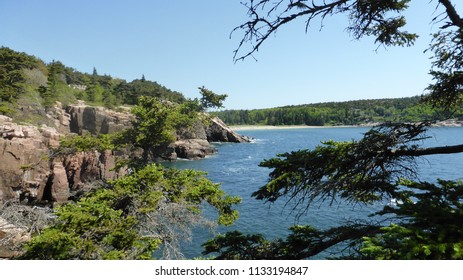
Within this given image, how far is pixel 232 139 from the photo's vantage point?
8800 centimetres

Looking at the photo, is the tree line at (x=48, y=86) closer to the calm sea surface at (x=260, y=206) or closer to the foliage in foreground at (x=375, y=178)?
the calm sea surface at (x=260, y=206)

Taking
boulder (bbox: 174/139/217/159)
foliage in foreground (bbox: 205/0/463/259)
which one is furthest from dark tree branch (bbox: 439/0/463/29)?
boulder (bbox: 174/139/217/159)

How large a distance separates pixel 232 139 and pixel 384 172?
271 feet

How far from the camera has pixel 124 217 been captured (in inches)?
424

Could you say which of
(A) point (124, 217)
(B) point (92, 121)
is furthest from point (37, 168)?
(B) point (92, 121)

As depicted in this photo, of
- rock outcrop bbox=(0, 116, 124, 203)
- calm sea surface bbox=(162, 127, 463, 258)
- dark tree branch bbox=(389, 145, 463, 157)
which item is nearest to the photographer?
dark tree branch bbox=(389, 145, 463, 157)

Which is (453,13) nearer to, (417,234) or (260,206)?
(417,234)

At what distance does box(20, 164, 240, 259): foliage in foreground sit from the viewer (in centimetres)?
726

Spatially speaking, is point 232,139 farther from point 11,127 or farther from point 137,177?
point 137,177

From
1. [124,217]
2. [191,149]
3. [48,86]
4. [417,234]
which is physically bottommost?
[191,149]

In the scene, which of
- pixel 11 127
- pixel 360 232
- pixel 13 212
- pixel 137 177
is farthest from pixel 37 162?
pixel 360 232

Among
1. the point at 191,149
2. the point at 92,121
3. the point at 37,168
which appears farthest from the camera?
the point at 191,149

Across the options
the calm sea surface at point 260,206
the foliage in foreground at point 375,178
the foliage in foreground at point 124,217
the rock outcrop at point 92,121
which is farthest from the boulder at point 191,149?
the foliage in foreground at point 375,178

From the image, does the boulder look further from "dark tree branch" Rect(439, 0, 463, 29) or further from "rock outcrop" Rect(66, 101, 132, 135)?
"dark tree branch" Rect(439, 0, 463, 29)
